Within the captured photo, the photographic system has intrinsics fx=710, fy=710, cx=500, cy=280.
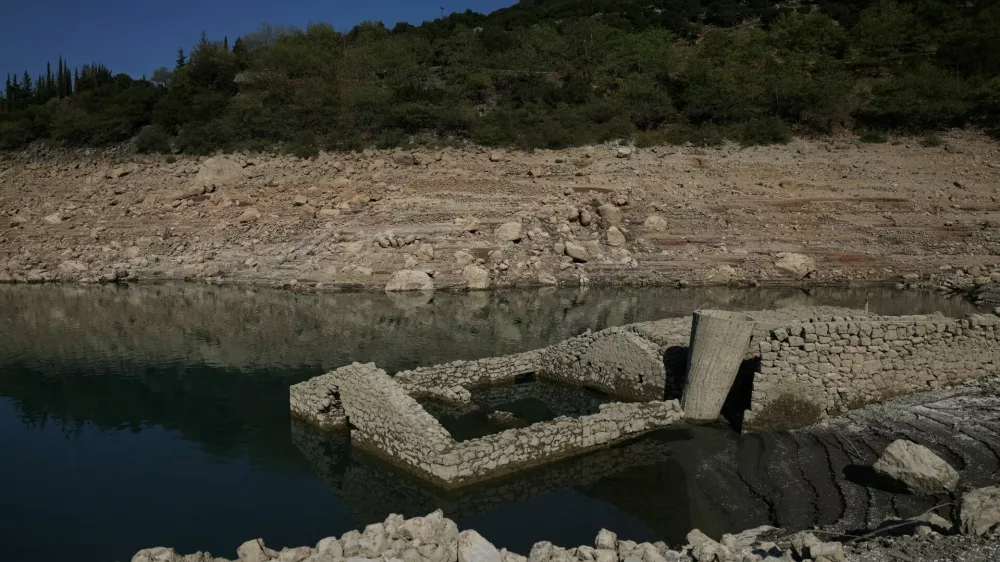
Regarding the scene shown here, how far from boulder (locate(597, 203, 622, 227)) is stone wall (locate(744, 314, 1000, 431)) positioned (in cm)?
1901

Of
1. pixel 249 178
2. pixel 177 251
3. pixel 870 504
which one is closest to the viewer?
pixel 870 504

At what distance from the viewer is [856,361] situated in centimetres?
1223

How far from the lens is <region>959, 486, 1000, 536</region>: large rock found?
23.9 ft

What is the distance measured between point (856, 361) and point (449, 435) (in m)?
7.13

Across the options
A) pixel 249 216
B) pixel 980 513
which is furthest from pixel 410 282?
pixel 980 513

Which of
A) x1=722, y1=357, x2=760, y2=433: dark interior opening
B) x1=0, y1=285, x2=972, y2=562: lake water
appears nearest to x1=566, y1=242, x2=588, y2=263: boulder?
x1=0, y1=285, x2=972, y2=562: lake water

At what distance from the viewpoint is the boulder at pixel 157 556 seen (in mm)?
6941

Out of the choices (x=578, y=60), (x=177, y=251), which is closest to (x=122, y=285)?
(x=177, y=251)

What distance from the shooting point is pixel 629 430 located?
12.1 meters

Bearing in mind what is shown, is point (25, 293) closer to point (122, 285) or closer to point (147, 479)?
point (122, 285)

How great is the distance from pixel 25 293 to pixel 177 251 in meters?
6.10

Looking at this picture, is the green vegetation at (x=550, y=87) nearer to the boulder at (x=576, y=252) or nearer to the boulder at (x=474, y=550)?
the boulder at (x=576, y=252)

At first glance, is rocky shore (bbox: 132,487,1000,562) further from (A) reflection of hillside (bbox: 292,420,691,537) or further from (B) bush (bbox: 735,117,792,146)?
(B) bush (bbox: 735,117,792,146)

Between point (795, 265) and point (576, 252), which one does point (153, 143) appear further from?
point (795, 265)
